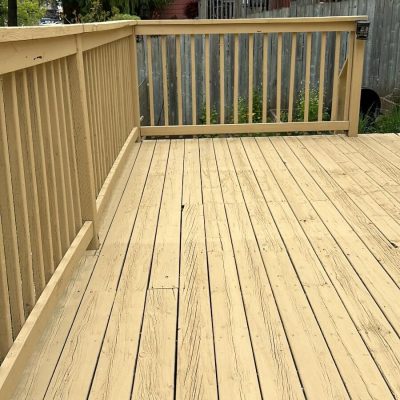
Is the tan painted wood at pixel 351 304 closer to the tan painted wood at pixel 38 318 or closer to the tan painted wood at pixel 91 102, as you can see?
the tan painted wood at pixel 38 318

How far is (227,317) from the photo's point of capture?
6.81 ft

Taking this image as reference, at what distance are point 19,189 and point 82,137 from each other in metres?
0.87

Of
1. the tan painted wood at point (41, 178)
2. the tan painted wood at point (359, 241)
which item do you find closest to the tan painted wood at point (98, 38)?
the tan painted wood at point (41, 178)

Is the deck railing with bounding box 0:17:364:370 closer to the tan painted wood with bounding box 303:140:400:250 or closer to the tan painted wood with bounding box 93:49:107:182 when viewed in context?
the tan painted wood with bounding box 93:49:107:182

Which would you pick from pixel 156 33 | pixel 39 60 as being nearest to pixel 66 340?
pixel 39 60

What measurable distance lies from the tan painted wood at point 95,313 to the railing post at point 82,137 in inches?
→ 6.4

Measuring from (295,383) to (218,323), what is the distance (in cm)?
41

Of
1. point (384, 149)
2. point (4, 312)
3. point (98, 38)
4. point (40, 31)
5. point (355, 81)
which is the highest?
point (40, 31)

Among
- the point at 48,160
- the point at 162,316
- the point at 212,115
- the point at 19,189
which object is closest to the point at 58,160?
the point at 48,160

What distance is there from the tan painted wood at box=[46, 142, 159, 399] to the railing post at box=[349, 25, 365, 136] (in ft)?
8.27

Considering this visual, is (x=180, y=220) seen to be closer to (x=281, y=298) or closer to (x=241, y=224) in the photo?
(x=241, y=224)

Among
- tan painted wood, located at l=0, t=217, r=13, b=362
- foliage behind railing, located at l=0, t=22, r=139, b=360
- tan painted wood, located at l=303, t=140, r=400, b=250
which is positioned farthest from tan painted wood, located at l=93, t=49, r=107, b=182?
tan painted wood, located at l=0, t=217, r=13, b=362

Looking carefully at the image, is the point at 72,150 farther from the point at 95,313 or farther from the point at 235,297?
the point at 235,297

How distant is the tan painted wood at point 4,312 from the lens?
154cm
